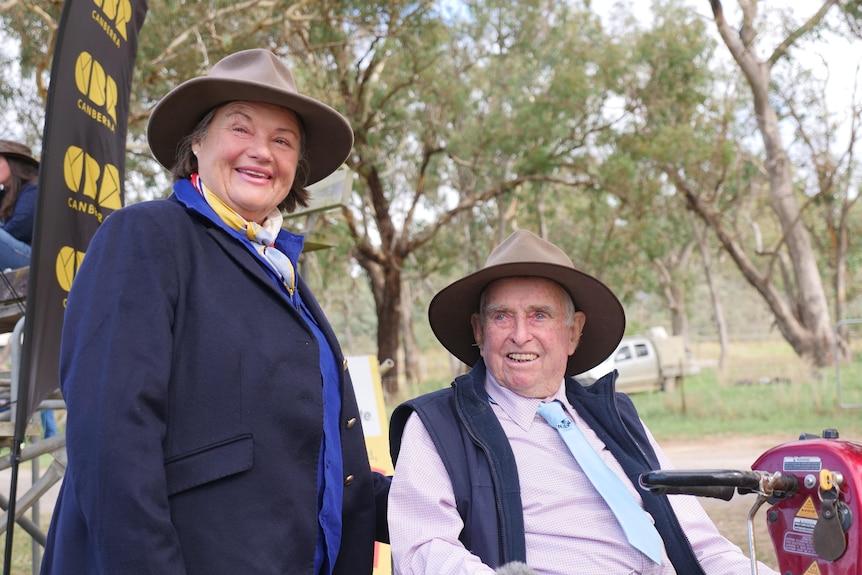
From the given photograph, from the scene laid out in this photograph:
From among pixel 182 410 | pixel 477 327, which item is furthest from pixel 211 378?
pixel 477 327

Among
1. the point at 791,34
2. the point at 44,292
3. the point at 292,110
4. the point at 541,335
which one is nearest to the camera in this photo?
the point at 292,110

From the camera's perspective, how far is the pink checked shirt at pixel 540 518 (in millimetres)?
2400

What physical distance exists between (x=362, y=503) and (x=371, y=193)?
49.7 feet

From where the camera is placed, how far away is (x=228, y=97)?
2.26 meters

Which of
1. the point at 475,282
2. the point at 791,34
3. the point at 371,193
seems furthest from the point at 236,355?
the point at 791,34

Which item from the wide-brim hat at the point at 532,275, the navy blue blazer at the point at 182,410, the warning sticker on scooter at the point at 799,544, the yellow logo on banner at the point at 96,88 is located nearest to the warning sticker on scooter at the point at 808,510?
the warning sticker on scooter at the point at 799,544

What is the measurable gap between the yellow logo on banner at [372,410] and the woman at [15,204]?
202 cm

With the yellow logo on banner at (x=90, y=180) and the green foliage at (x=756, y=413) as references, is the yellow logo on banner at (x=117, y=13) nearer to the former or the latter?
the yellow logo on banner at (x=90, y=180)

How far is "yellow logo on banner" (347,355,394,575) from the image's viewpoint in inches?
212

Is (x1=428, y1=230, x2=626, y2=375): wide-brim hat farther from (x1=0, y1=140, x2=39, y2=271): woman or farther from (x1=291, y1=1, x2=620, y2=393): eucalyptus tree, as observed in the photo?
(x1=291, y1=1, x2=620, y2=393): eucalyptus tree

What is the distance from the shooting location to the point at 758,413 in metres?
13.4

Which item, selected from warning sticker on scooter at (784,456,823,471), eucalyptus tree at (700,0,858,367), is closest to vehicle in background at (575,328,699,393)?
eucalyptus tree at (700,0,858,367)

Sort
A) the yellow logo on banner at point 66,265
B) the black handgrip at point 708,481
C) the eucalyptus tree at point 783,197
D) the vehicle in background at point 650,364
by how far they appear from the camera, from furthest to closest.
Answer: the vehicle in background at point 650,364
the eucalyptus tree at point 783,197
the yellow logo on banner at point 66,265
the black handgrip at point 708,481

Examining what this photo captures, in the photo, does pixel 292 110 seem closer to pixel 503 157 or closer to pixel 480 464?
pixel 480 464
